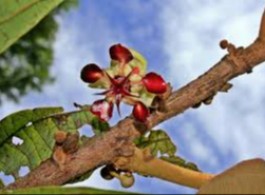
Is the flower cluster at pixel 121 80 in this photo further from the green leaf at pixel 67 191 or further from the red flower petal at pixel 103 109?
the green leaf at pixel 67 191

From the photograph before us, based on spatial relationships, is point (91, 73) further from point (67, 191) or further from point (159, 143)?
point (67, 191)

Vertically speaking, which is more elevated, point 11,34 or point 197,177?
point 11,34

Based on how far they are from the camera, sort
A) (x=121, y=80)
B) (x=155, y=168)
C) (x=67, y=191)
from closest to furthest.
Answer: (x=67, y=191)
(x=155, y=168)
(x=121, y=80)

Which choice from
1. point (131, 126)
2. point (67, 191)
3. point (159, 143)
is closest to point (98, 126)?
point (159, 143)

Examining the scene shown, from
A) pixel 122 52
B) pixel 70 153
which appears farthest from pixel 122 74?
pixel 70 153

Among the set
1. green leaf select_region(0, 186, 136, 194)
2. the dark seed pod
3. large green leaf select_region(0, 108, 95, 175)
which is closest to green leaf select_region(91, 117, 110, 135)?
large green leaf select_region(0, 108, 95, 175)

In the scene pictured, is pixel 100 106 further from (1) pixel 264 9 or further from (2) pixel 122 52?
(1) pixel 264 9

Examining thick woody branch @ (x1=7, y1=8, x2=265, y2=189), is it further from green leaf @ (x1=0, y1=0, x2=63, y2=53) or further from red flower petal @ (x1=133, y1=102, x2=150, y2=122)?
green leaf @ (x1=0, y1=0, x2=63, y2=53)
